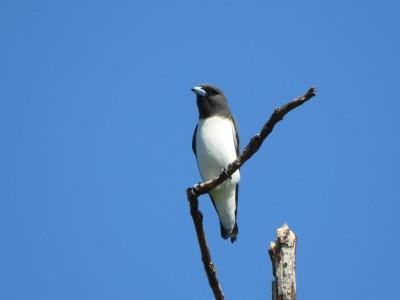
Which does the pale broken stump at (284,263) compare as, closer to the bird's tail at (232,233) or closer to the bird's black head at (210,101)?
the bird's tail at (232,233)

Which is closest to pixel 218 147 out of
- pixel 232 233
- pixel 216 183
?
pixel 232 233

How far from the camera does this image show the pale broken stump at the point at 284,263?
5.98 meters

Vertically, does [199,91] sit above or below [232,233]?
above

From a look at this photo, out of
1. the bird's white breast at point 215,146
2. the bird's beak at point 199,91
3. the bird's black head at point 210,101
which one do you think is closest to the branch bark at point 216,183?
the bird's white breast at point 215,146

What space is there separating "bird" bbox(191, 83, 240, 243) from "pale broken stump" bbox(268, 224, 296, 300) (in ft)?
9.10

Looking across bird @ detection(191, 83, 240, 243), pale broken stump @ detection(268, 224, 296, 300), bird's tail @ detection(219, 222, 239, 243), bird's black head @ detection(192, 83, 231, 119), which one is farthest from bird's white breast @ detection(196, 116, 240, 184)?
pale broken stump @ detection(268, 224, 296, 300)

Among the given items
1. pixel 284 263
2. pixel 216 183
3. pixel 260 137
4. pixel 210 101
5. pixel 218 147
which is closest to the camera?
pixel 284 263

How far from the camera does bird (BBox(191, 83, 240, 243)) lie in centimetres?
893

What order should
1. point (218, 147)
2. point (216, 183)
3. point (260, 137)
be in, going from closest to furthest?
1. point (260, 137)
2. point (216, 183)
3. point (218, 147)

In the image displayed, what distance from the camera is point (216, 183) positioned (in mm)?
7270

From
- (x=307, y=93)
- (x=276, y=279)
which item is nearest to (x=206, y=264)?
(x=276, y=279)

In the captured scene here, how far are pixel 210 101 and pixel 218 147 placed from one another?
76 centimetres

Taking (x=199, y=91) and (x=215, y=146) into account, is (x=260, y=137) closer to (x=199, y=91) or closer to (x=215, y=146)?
(x=215, y=146)

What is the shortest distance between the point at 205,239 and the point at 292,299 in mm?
1197
